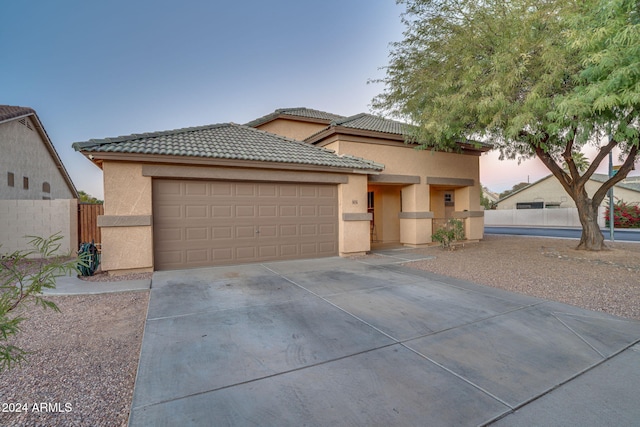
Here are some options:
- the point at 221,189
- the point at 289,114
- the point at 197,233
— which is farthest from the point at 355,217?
the point at 289,114

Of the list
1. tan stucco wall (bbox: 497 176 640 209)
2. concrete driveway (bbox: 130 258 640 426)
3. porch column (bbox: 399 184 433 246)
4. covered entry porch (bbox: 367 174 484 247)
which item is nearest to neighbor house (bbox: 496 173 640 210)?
tan stucco wall (bbox: 497 176 640 209)

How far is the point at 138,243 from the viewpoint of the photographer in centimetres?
788

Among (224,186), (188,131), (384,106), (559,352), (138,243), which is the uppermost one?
(384,106)

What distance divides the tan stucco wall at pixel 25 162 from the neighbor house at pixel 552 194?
4515 cm

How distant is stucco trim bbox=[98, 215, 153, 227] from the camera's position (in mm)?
7501

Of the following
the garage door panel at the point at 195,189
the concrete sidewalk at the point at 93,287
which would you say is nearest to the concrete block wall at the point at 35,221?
the concrete sidewalk at the point at 93,287

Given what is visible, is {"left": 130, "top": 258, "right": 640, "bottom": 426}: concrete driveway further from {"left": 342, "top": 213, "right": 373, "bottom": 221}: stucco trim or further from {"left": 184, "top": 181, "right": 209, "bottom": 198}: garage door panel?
{"left": 342, "top": 213, "right": 373, "bottom": 221}: stucco trim

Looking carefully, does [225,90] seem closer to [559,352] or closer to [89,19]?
[89,19]

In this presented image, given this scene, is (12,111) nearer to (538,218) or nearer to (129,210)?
(129,210)

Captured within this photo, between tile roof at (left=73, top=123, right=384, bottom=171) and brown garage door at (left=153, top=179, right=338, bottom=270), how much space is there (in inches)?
36.9

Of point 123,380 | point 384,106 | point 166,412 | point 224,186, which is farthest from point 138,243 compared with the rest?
point 384,106

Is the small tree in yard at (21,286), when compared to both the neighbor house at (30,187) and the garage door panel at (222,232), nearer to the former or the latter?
the neighbor house at (30,187)

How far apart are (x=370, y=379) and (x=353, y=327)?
52.3 inches

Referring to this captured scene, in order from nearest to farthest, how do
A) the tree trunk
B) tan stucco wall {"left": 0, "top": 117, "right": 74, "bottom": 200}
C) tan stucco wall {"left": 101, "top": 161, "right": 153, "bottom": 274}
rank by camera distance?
1. tan stucco wall {"left": 101, "top": 161, "right": 153, "bottom": 274}
2. the tree trunk
3. tan stucco wall {"left": 0, "top": 117, "right": 74, "bottom": 200}
